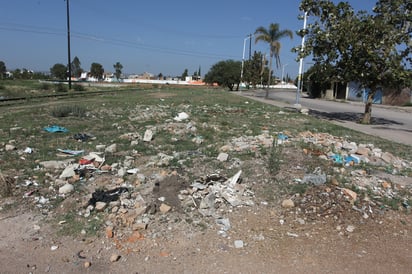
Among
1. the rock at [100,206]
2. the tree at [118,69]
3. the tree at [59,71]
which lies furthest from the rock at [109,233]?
the tree at [118,69]

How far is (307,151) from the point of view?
6.58 m

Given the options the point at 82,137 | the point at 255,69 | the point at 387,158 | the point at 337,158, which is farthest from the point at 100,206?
the point at 255,69

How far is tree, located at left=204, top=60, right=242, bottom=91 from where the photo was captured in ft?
186

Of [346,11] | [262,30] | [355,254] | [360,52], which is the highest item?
[262,30]

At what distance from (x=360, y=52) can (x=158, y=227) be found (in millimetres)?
11655

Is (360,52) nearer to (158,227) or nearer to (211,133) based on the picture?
(211,133)

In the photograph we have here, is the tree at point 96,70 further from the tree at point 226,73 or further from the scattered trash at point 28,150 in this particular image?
the scattered trash at point 28,150

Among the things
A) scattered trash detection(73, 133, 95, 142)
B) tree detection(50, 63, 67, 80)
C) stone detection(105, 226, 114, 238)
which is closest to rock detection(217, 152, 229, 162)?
stone detection(105, 226, 114, 238)

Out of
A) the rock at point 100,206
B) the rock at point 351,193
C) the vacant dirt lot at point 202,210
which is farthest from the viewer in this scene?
the rock at point 351,193

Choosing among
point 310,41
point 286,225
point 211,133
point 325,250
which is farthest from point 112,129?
point 310,41

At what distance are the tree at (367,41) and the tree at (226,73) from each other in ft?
142

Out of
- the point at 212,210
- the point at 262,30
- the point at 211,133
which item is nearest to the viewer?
the point at 212,210

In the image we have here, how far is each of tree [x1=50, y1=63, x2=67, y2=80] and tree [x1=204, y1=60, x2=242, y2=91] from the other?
54.1 metres

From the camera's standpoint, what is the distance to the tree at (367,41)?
11938mm
